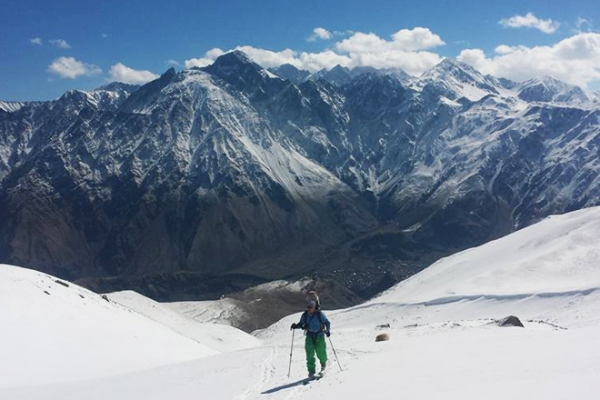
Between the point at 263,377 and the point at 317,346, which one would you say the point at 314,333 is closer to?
the point at 317,346

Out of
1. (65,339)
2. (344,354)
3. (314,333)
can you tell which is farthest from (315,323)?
(65,339)

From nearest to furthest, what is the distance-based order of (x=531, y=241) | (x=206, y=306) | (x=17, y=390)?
(x=17, y=390)
(x=531, y=241)
(x=206, y=306)

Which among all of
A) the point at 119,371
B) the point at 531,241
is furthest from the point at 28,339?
the point at 531,241

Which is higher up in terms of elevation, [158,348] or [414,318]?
[158,348]

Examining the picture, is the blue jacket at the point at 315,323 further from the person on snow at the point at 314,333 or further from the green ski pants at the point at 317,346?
the green ski pants at the point at 317,346

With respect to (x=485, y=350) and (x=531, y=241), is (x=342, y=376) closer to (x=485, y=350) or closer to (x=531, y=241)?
(x=485, y=350)

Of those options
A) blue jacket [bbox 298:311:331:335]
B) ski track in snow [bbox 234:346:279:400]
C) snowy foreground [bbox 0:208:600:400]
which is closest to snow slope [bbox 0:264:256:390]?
snowy foreground [bbox 0:208:600:400]

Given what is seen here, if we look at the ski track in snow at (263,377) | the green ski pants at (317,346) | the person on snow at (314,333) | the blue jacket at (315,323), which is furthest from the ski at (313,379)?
the blue jacket at (315,323)

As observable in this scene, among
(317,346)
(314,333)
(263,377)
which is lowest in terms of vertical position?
(263,377)
